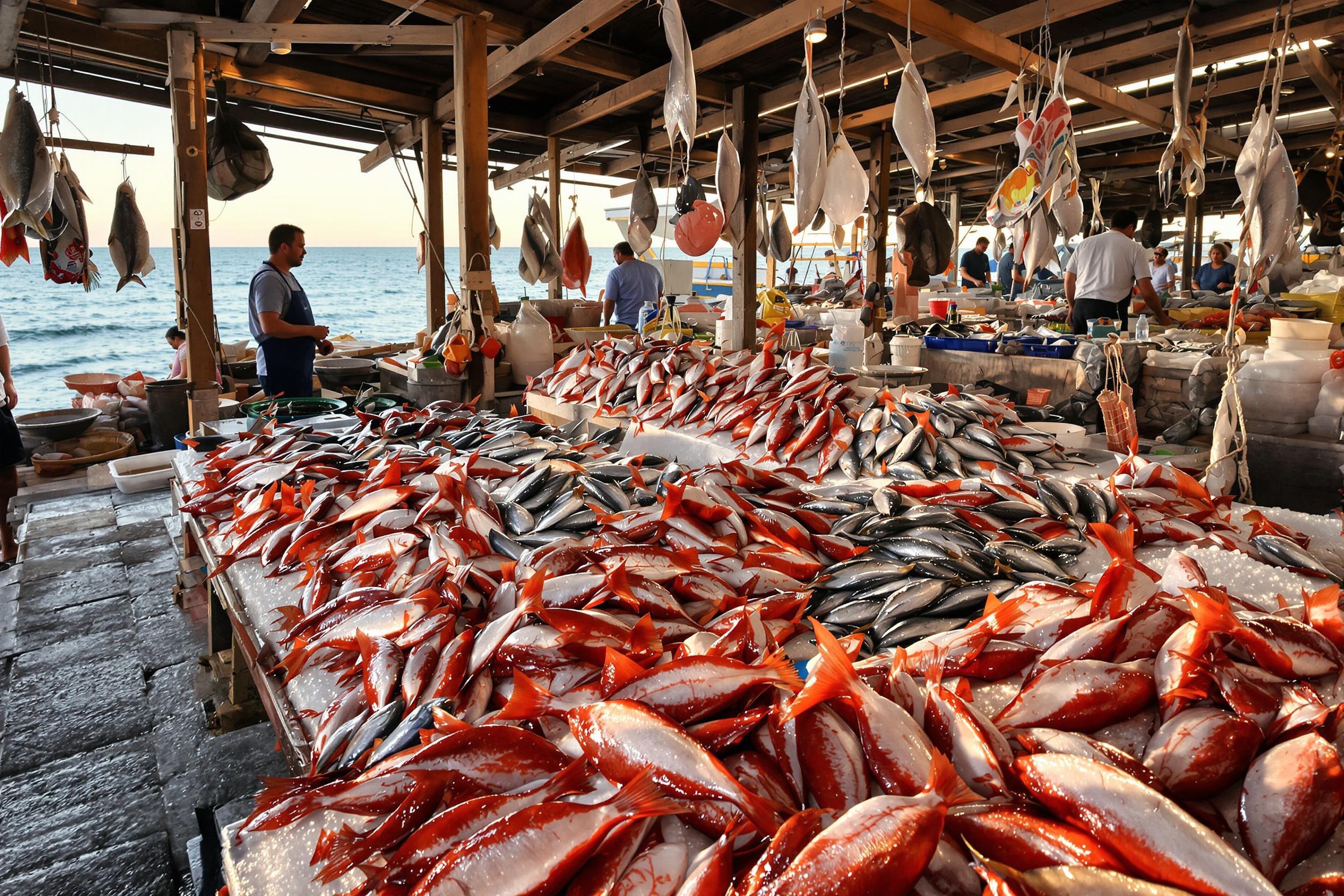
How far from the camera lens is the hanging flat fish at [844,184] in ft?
14.3

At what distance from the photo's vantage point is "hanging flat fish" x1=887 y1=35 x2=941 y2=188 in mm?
3881

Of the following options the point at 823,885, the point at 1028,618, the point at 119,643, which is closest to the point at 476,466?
the point at 1028,618

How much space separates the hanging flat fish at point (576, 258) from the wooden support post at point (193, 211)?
608 centimetres

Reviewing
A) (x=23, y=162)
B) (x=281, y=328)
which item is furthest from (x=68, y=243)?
(x=281, y=328)

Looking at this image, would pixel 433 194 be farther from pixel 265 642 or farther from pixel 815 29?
pixel 265 642

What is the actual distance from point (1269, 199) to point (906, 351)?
3.01 m

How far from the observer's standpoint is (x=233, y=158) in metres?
7.03

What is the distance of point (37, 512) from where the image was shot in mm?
5840

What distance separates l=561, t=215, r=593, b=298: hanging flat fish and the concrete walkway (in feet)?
25.5

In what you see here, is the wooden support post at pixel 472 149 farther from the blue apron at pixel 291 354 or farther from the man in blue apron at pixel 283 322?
the blue apron at pixel 291 354

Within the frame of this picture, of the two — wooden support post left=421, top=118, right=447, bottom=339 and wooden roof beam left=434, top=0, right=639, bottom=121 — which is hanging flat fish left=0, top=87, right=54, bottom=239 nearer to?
wooden support post left=421, top=118, right=447, bottom=339

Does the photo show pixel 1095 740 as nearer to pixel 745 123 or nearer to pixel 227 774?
pixel 227 774

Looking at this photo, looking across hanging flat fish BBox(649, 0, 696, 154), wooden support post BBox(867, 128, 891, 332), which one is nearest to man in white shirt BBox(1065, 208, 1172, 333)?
wooden support post BBox(867, 128, 891, 332)

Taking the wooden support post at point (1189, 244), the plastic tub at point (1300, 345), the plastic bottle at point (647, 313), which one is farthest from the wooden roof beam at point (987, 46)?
the wooden support post at point (1189, 244)
